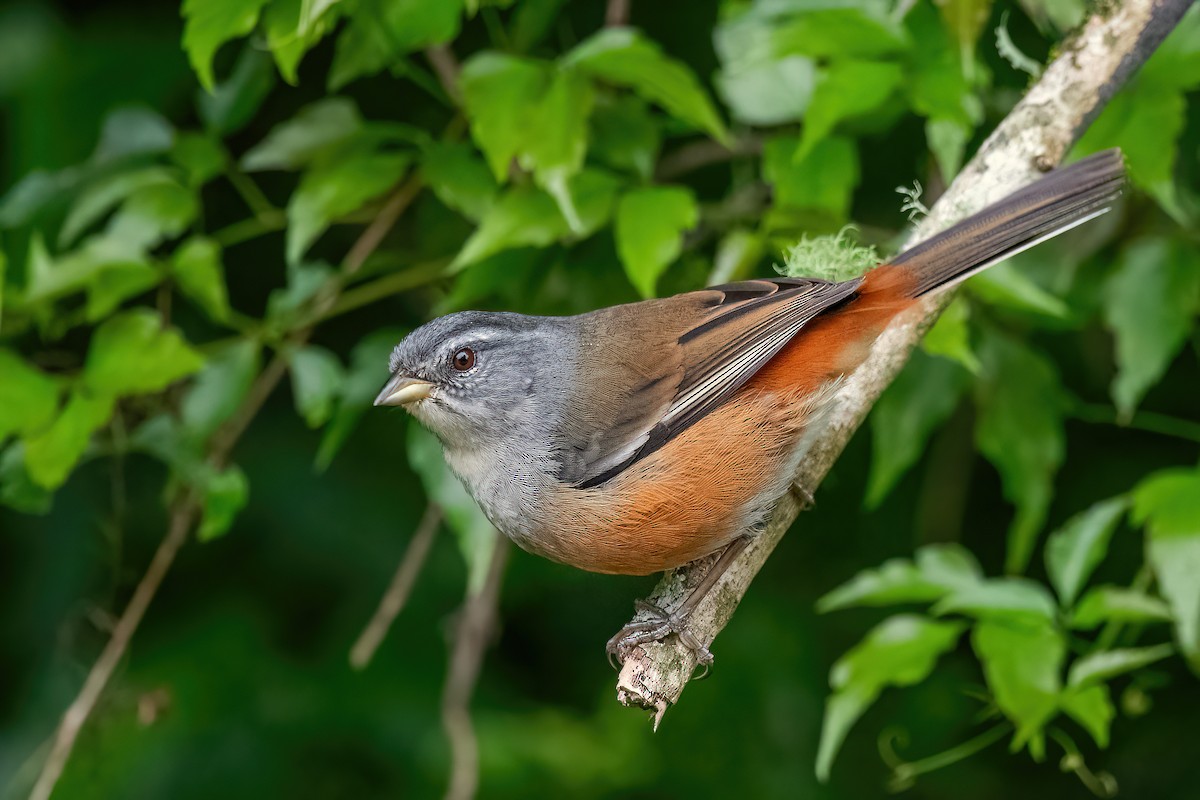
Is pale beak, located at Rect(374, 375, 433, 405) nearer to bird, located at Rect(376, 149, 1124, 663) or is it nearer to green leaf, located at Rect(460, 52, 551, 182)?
bird, located at Rect(376, 149, 1124, 663)

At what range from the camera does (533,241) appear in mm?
3287

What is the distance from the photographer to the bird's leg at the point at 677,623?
2924mm

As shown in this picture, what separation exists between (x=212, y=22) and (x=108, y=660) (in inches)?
83.5

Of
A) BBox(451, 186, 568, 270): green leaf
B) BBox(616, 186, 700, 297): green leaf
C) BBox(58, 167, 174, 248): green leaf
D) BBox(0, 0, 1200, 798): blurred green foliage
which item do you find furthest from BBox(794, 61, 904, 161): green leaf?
BBox(58, 167, 174, 248): green leaf

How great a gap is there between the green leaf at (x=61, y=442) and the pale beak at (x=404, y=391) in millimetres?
883

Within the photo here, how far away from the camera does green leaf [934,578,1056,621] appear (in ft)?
10.4

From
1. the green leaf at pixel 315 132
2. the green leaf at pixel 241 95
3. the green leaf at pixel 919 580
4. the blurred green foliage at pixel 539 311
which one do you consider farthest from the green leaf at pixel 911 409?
the green leaf at pixel 241 95

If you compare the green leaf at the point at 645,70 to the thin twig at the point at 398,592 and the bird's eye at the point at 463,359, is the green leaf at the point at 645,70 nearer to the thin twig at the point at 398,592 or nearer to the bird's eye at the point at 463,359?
the bird's eye at the point at 463,359

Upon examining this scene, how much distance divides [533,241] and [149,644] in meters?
2.42

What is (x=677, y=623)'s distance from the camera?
9.77 ft

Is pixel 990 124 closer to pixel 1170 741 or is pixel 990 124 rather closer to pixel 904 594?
pixel 904 594

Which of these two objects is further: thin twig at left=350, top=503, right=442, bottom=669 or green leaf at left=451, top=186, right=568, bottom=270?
thin twig at left=350, top=503, right=442, bottom=669

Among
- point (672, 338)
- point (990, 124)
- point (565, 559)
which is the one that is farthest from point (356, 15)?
point (990, 124)

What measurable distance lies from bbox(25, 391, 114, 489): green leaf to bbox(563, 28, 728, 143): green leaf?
170cm
